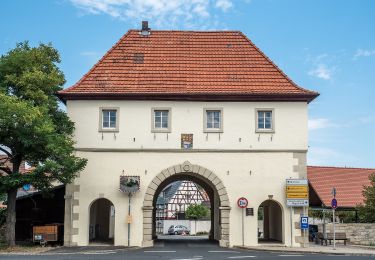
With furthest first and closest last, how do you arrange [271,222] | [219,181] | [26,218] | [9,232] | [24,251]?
1. [271,222]
2. [26,218]
3. [219,181]
4. [9,232]
5. [24,251]

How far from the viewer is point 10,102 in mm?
22766

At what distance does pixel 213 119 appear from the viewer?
27656 mm

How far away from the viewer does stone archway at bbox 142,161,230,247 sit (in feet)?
87.8

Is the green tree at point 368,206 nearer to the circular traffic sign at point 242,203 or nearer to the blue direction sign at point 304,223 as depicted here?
the blue direction sign at point 304,223

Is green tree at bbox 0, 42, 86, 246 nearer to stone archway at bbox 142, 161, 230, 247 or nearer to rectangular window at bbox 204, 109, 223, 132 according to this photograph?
stone archway at bbox 142, 161, 230, 247

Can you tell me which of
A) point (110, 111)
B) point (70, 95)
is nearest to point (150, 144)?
point (110, 111)

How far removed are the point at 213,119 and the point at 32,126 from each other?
29.1 ft

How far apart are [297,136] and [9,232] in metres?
14.1

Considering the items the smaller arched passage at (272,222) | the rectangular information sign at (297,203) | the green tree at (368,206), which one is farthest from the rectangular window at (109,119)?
the green tree at (368,206)

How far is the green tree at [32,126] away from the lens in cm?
2317

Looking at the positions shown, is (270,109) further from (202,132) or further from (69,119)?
(69,119)

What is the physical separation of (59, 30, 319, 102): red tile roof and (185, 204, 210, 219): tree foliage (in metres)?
37.8

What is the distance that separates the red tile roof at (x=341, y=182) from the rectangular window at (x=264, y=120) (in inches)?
195

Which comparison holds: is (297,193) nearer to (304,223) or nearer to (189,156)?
(304,223)
